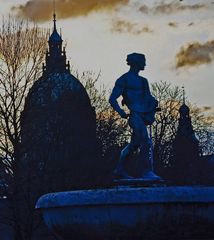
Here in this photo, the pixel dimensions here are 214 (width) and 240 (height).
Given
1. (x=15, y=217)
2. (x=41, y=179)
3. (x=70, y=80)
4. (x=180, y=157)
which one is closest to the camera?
(x=15, y=217)

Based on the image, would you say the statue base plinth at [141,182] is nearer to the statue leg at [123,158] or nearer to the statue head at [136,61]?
the statue leg at [123,158]

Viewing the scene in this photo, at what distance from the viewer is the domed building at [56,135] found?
129ft

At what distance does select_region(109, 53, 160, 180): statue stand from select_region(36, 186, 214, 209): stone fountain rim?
178 cm

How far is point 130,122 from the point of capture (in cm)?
1492

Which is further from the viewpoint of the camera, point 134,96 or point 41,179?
point 41,179

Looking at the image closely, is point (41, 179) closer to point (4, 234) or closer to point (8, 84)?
point (8, 84)

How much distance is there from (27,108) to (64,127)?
556cm

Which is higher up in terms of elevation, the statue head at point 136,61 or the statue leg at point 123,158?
the statue head at point 136,61

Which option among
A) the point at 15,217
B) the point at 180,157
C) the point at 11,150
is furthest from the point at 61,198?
the point at 180,157

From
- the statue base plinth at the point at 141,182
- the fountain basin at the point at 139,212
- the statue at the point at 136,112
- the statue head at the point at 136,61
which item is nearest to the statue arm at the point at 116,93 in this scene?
the statue at the point at 136,112

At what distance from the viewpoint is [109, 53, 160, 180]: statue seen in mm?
14930

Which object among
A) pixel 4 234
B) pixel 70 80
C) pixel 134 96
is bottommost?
pixel 4 234

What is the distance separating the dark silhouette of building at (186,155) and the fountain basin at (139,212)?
140 feet

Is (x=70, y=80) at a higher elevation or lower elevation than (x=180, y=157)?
higher
